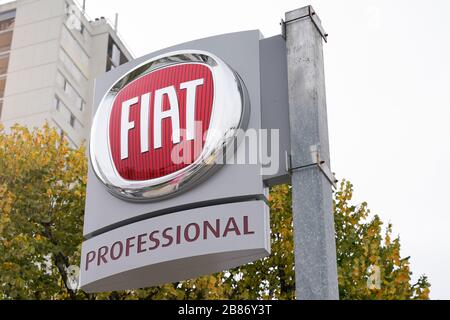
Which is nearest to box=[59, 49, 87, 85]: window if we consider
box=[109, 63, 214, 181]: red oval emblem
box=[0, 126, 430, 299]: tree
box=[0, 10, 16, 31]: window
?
box=[0, 10, 16, 31]: window

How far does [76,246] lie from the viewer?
17594 mm

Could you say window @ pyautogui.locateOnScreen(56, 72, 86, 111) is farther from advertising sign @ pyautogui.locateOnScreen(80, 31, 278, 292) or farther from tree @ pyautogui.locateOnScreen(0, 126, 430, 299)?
advertising sign @ pyautogui.locateOnScreen(80, 31, 278, 292)

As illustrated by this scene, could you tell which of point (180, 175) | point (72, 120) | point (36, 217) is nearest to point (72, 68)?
point (72, 120)

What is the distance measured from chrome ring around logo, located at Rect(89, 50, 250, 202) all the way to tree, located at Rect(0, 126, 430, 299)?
700cm

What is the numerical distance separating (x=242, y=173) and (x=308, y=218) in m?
1.22

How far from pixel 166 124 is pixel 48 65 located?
36147 mm

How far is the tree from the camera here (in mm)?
16172

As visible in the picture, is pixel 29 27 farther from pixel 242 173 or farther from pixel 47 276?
pixel 242 173

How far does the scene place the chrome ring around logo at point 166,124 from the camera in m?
8.41

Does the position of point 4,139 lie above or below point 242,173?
above

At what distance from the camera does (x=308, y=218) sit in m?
7.24
